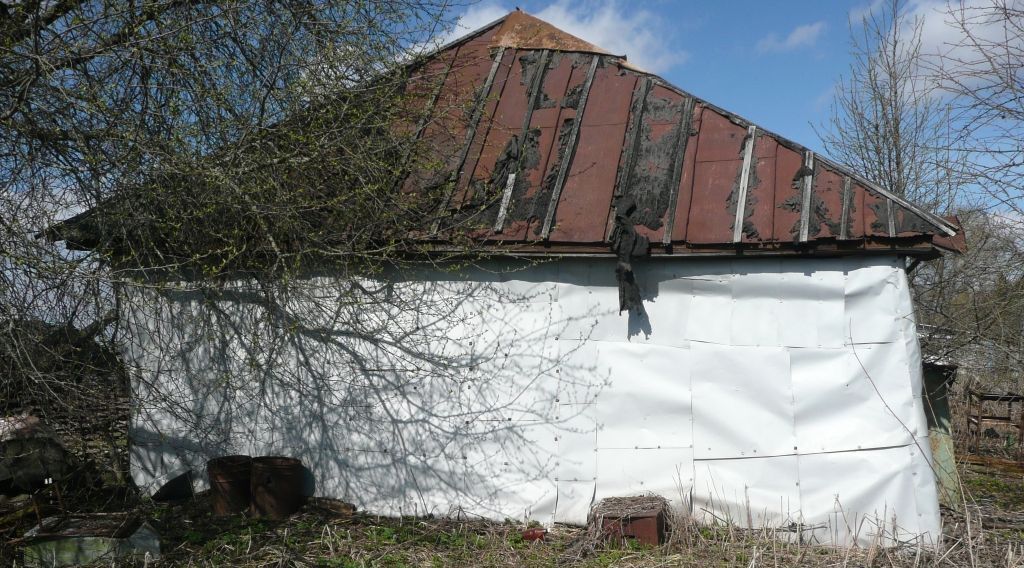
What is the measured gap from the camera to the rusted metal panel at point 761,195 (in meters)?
7.22

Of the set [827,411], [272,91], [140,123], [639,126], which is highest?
[639,126]

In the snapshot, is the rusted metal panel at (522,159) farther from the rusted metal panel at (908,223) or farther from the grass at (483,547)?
Answer: the rusted metal panel at (908,223)

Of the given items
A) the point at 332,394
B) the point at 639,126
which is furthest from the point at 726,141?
the point at 332,394

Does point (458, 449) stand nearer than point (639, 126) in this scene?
Yes

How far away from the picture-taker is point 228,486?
8.21m

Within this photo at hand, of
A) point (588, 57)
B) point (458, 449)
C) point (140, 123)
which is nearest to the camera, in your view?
point (140, 123)

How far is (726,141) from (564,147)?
5.48ft

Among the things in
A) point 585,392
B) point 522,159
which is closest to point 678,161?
point 522,159

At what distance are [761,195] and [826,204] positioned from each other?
1.89 feet

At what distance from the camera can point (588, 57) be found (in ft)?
32.0

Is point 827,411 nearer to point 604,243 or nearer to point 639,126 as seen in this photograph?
point 604,243

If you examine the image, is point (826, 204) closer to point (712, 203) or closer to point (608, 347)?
point (712, 203)

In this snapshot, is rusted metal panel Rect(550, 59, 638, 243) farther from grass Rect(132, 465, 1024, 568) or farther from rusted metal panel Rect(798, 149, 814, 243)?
grass Rect(132, 465, 1024, 568)

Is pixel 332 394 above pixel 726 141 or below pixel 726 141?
below
